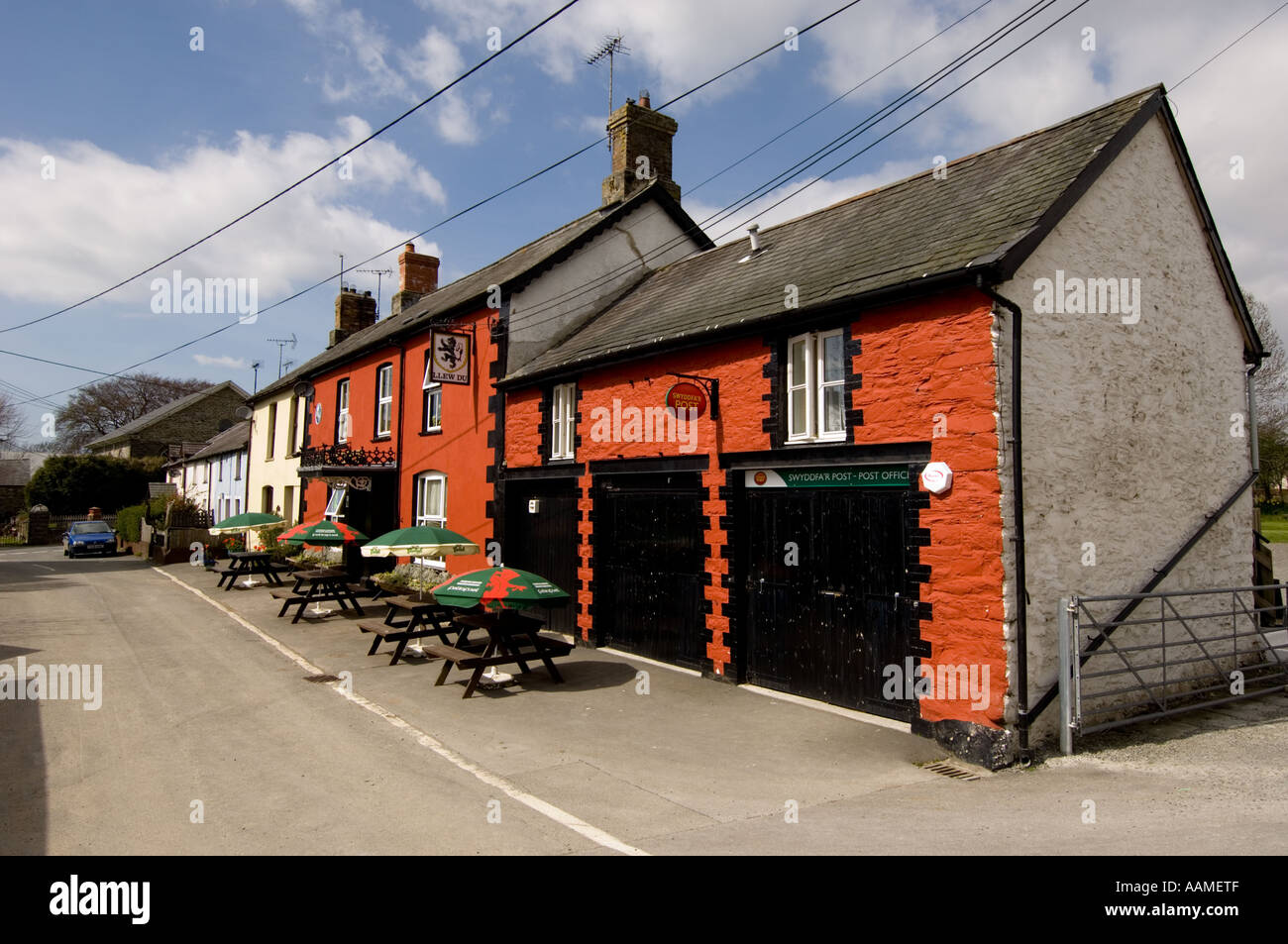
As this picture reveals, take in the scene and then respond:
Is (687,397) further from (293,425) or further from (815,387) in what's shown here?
(293,425)

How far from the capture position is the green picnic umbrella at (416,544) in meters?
12.9

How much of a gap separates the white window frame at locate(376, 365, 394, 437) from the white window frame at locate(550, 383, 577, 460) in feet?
24.7

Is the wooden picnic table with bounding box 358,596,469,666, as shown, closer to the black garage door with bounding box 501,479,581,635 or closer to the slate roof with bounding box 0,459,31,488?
the black garage door with bounding box 501,479,581,635

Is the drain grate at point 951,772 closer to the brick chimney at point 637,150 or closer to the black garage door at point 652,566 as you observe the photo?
the black garage door at point 652,566

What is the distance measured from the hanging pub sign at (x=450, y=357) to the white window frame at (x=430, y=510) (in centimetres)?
250

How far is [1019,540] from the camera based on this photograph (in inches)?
293

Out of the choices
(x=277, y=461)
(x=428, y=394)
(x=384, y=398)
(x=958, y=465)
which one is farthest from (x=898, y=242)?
(x=277, y=461)

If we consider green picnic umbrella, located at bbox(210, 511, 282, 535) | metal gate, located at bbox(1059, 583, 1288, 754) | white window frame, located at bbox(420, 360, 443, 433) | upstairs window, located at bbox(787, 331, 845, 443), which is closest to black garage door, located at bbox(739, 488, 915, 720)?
upstairs window, located at bbox(787, 331, 845, 443)

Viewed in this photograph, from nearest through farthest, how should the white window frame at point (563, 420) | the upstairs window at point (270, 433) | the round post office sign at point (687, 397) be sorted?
the round post office sign at point (687, 397)
the white window frame at point (563, 420)
the upstairs window at point (270, 433)

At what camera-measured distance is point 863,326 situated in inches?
351

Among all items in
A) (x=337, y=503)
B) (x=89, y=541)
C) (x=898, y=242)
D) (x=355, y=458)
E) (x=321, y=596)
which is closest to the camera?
(x=898, y=242)

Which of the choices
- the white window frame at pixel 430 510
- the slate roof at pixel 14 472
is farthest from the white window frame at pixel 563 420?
the slate roof at pixel 14 472

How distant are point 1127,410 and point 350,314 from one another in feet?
88.4
